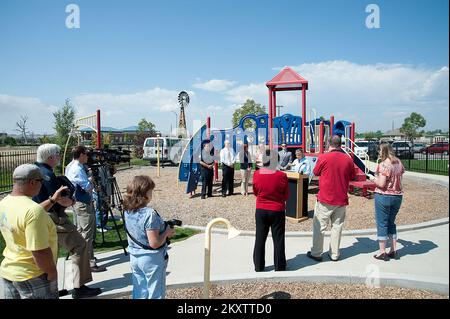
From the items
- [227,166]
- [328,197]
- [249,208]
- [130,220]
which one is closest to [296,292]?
[328,197]

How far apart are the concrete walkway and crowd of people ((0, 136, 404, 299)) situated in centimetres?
20

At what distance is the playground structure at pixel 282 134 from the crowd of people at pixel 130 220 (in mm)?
5364

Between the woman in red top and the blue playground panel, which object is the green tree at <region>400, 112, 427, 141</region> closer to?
the blue playground panel

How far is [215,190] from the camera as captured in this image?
35.9 feet

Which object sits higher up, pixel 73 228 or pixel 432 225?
pixel 73 228

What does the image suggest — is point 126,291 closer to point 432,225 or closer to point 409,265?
point 409,265

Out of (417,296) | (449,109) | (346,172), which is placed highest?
(449,109)

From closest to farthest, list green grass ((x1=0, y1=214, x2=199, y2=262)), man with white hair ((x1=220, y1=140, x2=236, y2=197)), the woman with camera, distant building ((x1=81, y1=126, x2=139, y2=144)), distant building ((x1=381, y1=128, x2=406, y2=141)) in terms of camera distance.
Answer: the woman with camera → green grass ((x1=0, y1=214, x2=199, y2=262)) → man with white hair ((x1=220, y1=140, x2=236, y2=197)) → distant building ((x1=81, y1=126, x2=139, y2=144)) → distant building ((x1=381, y1=128, x2=406, y2=141))

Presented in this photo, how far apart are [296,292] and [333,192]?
144 cm

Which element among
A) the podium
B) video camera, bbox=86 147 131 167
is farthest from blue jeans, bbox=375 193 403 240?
video camera, bbox=86 147 131 167

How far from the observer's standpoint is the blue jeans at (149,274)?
2.74 m

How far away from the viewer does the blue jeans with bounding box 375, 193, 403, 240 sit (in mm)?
4293
